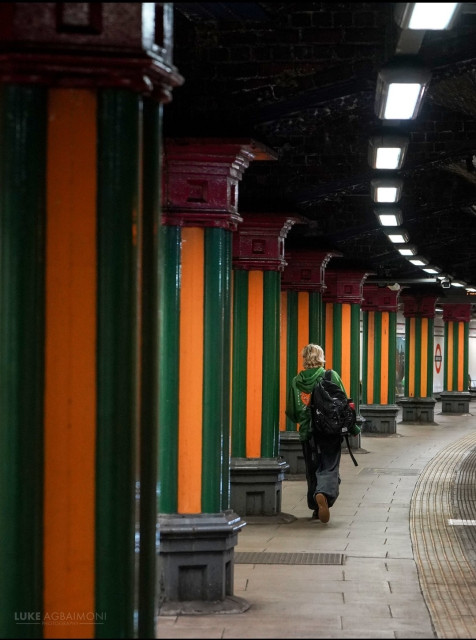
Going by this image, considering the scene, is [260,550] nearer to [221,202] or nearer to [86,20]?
[221,202]

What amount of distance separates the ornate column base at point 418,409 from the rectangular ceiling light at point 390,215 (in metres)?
17.9

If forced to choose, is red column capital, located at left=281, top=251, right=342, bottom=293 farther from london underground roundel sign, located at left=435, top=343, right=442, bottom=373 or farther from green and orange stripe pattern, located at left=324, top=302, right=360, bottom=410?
london underground roundel sign, located at left=435, top=343, right=442, bottom=373

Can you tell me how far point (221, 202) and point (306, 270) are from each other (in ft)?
31.1

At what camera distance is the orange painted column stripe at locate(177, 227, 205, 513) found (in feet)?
27.7

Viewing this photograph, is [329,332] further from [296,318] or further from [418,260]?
[296,318]

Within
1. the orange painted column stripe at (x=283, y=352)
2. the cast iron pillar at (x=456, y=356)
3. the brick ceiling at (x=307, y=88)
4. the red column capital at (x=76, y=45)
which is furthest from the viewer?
the cast iron pillar at (x=456, y=356)

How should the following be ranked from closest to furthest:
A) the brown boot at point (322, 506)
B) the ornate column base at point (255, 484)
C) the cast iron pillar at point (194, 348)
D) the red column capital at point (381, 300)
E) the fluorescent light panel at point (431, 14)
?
the fluorescent light panel at point (431, 14), the cast iron pillar at point (194, 348), the brown boot at point (322, 506), the ornate column base at point (255, 484), the red column capital at point (381, 300)

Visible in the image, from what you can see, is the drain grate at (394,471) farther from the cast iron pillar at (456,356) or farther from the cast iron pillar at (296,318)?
the cast iron pillar at (456,356)

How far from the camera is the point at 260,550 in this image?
1093 centimetres

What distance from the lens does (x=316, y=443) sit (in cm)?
1270

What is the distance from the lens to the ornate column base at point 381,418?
27672 mm

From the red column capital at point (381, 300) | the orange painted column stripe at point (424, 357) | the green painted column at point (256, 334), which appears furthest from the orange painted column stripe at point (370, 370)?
the green painted column at point (256, 334)

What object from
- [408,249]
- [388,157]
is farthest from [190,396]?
[408,249]

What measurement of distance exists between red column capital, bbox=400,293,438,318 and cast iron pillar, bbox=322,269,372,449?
964cm
